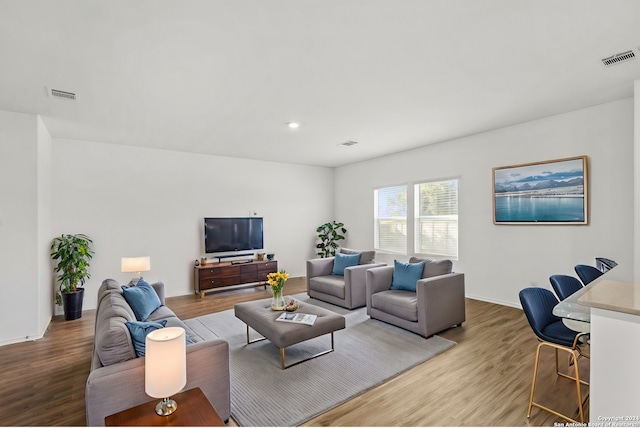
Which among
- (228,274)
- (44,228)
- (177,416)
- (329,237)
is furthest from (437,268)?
(44,228)

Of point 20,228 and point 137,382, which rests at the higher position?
point 20,228

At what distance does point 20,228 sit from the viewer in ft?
12.4

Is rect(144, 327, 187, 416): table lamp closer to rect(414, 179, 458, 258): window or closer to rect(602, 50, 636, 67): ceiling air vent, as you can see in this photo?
rect(602, 50, 636, 67): ceiling air vent

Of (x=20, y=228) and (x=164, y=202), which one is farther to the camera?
(x=164, y=202)

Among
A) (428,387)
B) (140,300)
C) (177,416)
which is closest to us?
(177,416)

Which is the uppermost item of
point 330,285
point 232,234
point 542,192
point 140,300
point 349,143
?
point 349,143

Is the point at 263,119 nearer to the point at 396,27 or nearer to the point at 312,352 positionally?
the point at 396,27

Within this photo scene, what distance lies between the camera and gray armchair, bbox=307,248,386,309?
476 centimetres

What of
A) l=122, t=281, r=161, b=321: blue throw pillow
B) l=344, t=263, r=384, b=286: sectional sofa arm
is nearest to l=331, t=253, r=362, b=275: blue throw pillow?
l=344, t=263, r=384, b=286: sectional sofa arm

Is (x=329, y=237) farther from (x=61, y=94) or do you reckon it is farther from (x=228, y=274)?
(x=61, y=94)

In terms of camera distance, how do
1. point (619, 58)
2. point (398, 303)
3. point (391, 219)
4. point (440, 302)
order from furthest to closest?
1. point (391, 219)
2. point (398, 303)
3. point (440, 302)
4. point (619, 58)

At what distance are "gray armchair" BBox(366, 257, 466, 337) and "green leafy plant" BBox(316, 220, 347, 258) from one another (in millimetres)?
3148

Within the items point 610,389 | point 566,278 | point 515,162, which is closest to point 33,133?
point 610,389

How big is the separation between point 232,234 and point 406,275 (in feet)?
12.0
